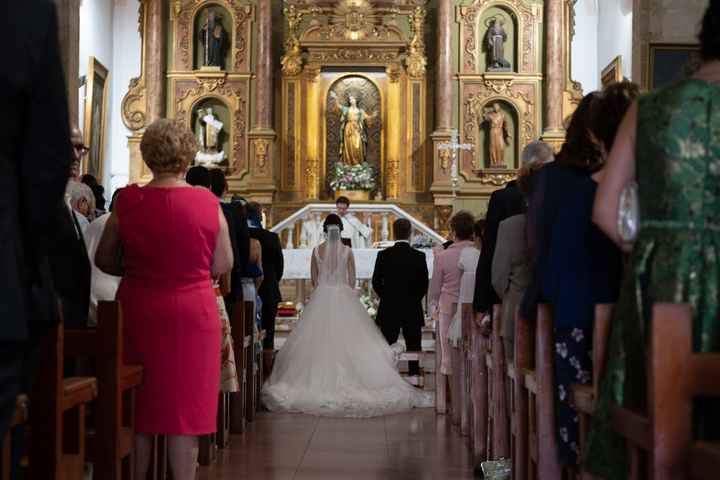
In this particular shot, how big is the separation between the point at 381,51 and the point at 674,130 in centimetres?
1686

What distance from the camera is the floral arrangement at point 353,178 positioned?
1869 centimetres

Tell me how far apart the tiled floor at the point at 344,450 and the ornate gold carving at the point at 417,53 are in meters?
11.4

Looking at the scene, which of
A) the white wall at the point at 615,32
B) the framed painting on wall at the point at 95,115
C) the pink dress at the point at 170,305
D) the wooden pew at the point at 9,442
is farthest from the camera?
the framed painting on wall at the point at 95,115

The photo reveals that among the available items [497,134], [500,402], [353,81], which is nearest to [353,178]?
[353,81]

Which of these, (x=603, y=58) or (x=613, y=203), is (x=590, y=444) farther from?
(x=603, y=58)

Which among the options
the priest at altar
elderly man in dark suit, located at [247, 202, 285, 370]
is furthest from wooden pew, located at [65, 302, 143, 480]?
the priest at altar

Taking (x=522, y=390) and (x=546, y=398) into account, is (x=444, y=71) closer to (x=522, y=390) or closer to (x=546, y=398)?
(x=522, y=390)

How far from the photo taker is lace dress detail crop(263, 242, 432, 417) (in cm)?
873

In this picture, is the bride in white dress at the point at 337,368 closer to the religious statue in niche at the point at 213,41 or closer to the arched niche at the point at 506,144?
the arched niche at the point at 506,144

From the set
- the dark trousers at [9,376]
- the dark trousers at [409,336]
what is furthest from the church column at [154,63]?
the dark trousers at [9,376]

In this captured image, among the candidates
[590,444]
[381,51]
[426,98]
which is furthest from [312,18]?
[590,444]

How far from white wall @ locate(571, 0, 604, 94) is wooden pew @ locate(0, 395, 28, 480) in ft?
57.8

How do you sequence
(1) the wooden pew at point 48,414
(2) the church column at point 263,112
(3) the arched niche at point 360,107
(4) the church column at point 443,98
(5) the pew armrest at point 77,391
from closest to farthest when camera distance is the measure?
(1) the wooden pew at point 48,414
(5) the pew armrest at point 77,391
(4) the church column at point 443,98
(2) the church column at point 263,112
(3) the arched niche at point 360,107

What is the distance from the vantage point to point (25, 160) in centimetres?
217
